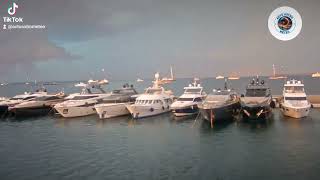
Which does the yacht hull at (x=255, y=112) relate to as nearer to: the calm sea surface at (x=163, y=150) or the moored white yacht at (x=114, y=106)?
the calm sea surface at (x=163, y=150)

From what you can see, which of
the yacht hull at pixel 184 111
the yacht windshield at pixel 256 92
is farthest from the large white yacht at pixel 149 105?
the yacht windshield at pixel 256 92

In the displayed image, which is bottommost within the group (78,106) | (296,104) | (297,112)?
(297,112)

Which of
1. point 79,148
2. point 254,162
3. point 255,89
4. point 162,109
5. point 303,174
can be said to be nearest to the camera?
point 303,174

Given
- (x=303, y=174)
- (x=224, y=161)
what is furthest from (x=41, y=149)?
(x=303, y=174)

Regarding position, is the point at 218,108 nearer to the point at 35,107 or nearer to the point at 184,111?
the point at 184,111

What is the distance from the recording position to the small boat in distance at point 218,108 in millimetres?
40000

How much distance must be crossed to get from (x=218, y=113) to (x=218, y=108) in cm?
76

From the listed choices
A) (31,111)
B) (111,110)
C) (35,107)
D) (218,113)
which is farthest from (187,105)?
(31,111)

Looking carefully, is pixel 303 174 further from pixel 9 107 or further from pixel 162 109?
pixel 9 107

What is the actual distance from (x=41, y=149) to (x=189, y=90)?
29.1 meters

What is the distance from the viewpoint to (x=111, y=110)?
50.1 meters

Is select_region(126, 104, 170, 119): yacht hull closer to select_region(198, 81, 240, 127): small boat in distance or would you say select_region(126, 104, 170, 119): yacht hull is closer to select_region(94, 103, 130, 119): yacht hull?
select_region(94, 103, 130, 119): yacht hull

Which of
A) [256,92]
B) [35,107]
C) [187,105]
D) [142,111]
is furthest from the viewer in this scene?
[35,107]

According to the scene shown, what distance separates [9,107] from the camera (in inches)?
2210
